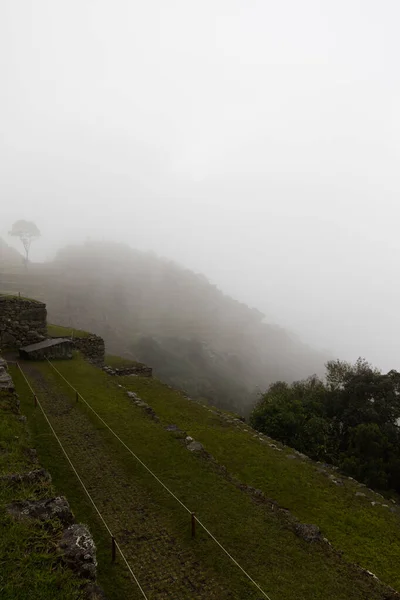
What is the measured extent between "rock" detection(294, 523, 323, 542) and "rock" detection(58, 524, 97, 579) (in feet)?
20.6

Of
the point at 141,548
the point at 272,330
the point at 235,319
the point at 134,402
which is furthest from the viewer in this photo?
the point at 272,330

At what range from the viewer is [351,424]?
87.1 feet

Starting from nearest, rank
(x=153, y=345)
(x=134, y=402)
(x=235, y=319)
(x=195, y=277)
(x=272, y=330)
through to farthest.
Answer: (x=134, y=402) < (x=153, y=345) < (x=235, y=319) < (x=272, y=330) < (x=195, y=277)

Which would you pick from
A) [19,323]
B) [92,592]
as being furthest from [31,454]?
[19,323]

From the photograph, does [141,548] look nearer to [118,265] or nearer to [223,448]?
[223,448]

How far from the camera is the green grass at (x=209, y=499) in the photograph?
872 centimetres

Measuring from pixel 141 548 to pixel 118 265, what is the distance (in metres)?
147

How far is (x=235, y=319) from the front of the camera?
146500 millimetres

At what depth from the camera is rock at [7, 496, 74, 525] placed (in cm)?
800

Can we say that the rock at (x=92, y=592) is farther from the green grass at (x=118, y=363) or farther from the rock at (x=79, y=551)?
the green grass at (x=118, y=363)

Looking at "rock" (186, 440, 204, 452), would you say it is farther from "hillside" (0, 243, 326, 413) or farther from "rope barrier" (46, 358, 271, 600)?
"hillside" (0, 243, 326, 413)

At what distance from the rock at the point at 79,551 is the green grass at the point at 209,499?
5.10ft

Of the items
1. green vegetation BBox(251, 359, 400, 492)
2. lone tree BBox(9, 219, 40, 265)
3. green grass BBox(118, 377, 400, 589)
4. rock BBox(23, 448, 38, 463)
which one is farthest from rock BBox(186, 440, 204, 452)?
lone tree BBox(9, 219, 40, 265)

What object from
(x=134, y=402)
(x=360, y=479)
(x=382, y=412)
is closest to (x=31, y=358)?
(x=134, y=402)
